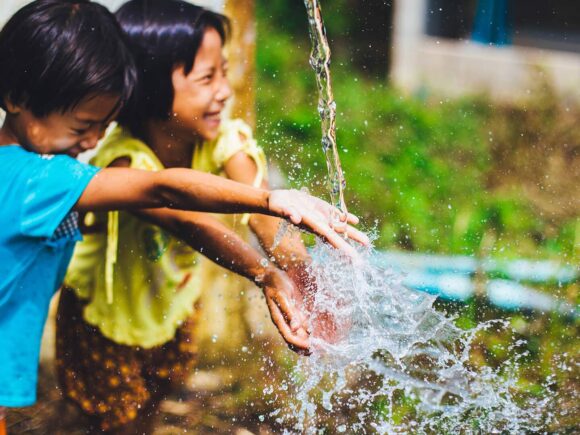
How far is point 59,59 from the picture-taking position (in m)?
1.86

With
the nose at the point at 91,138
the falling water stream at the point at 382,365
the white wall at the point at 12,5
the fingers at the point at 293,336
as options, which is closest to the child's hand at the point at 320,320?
the falling water stream at the point at 382,365

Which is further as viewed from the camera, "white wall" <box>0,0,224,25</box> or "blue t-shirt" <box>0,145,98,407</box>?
"white wall" <box>0,0,224,25</box>

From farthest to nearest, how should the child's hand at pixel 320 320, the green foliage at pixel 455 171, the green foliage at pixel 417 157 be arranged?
the green foliage at pixel 417 157 → the green foliage at pixel 455 171 → the child's hand at pixel 320 320

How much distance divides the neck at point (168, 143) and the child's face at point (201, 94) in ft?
0.07

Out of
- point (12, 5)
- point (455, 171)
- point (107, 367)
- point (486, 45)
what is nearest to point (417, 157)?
point (455, 171)

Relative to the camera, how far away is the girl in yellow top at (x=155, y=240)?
2143 mm

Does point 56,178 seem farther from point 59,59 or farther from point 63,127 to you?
point 59,59

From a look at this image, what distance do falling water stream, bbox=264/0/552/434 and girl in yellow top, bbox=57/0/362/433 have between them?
0.48 ft

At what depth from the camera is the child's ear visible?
74.5 inches

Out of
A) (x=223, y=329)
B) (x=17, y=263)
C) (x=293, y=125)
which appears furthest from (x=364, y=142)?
(x=17, y=263)

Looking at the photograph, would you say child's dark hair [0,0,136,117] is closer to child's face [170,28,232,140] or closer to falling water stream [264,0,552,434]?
child's face [170,28,232,140]

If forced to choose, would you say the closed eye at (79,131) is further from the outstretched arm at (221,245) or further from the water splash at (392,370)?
the water splash at (392,370)

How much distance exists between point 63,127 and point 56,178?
0.15 meters

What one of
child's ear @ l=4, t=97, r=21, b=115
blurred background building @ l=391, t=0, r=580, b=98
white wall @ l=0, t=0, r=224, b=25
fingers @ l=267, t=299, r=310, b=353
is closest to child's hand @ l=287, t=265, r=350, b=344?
fingers @ l=267, t=299, r=310, b=353
